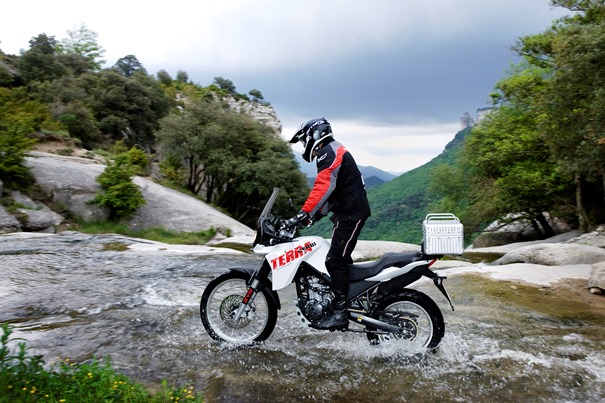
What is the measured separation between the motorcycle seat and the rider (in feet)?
0.34

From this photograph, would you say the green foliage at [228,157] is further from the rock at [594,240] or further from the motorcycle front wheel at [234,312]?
the motorcycle front wheel at [234,312]

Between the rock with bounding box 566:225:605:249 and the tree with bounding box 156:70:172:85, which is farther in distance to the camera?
the tree with bounding box 156:70:172:85

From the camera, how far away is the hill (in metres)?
65.1

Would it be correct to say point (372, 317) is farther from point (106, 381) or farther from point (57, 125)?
point (57, 125)

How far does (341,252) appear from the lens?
5234 millimetres

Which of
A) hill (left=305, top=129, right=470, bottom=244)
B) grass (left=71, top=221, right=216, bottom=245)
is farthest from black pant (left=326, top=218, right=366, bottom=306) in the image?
hill (left=305, top=129, right=470, bottom=244)

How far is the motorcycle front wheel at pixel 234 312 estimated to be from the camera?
5.62 metres

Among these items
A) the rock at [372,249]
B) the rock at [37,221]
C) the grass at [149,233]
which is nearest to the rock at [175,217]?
the grass at [149,233]

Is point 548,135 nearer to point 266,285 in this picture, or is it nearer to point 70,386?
point 266,285

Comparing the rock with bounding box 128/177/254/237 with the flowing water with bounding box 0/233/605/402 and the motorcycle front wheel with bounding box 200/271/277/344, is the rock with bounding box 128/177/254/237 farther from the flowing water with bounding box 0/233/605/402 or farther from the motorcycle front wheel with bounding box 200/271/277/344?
the motorcycle front wheel with bounding box 200/271/277/344

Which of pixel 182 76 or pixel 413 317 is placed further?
pixel 182 76

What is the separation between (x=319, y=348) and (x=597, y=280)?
6.16m

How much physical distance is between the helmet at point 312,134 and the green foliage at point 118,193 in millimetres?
16941

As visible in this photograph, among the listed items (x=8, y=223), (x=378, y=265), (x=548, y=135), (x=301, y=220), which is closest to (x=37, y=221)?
(x=8, y=223)
